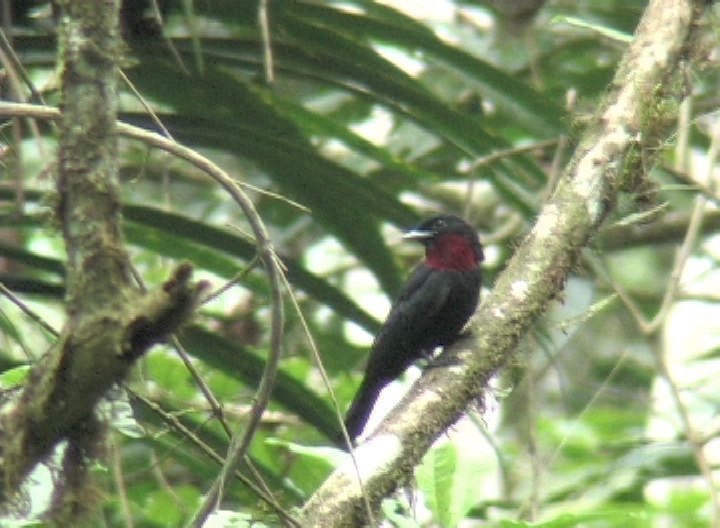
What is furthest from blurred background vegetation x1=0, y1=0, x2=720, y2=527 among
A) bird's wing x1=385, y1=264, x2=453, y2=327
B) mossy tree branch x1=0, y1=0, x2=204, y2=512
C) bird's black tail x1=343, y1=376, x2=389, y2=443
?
mossy tree branch x1=0, y1=0, x2=204, y2=512

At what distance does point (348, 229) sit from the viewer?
279 centimetres

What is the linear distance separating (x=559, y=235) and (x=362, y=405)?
1372 mm

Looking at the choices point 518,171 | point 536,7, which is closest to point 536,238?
point 518,171

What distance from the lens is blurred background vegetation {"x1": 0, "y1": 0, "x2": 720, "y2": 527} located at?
2.51m

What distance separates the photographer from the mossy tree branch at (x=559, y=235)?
2.34m

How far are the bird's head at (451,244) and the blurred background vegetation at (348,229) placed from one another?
0.27 m

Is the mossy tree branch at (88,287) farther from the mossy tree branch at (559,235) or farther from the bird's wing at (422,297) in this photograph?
the bird's wing at (422,297)

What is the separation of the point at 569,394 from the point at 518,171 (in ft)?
2.84

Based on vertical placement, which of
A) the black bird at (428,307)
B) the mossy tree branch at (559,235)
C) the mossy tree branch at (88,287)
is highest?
the black bird at (428,307)

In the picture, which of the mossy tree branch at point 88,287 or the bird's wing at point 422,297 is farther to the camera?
the bird's wing at point 422,297

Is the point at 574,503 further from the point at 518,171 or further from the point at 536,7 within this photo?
the point at 536,7

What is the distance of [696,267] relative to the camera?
5777 mm

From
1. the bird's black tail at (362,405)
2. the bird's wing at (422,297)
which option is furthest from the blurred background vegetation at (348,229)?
the bird's wing at (422,297)

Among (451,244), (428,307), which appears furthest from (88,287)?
(451,244)
